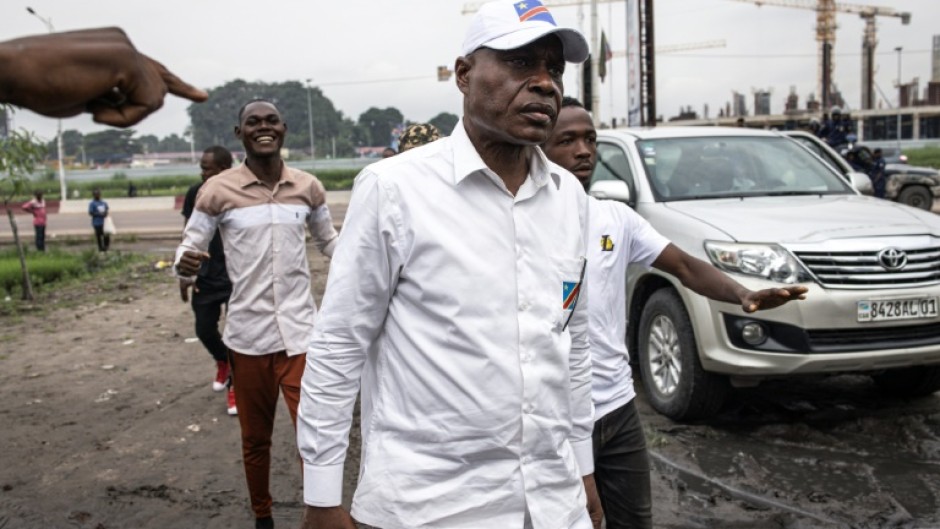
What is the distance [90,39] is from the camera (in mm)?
1498

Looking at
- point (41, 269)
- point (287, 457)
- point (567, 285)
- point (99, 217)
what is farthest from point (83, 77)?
point (99, 217)

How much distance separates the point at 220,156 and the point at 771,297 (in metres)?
5.12

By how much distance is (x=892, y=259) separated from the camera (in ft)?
16.7

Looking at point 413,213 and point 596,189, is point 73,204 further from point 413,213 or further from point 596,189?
point 413,213

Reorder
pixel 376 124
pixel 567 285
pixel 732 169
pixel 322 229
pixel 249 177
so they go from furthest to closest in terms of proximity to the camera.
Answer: pixel 376 124
pixel 732 169
pixel 322 229
pixel 249 177
pixel 567 285

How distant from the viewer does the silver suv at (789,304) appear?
16.4 ft

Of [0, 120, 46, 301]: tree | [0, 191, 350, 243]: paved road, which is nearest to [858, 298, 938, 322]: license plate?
[0, 120, 46, 301]: tree

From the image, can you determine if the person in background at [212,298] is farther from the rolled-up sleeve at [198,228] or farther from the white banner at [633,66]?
the white banner at [633,66]

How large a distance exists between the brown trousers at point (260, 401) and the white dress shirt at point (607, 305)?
166 cm

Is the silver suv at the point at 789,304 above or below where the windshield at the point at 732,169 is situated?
below

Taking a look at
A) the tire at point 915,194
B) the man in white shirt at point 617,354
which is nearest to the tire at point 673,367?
the man in white shirt at point 617,354

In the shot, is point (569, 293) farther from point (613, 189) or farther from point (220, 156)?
point (220, 156)

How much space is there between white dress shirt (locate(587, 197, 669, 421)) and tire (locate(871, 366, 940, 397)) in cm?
365

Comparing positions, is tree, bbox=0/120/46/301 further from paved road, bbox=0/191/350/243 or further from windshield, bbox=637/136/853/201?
paved road, bbox=0/191/350/243
